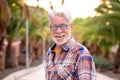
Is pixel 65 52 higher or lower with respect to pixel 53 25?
lower

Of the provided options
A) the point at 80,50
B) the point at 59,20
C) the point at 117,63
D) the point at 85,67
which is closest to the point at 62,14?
the point at 59,20

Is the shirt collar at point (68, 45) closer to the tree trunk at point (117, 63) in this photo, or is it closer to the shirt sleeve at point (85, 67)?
the shirt sleeve at point (85, 67)

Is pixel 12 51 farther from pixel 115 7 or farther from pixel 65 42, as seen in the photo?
pixel 65 42

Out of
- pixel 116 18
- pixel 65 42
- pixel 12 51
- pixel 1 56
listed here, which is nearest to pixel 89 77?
pixel 65 42

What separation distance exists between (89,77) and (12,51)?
71.4ft

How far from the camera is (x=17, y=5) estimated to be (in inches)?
813

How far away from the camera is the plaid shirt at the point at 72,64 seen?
3.23 m

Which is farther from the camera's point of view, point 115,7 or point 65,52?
point 115,7

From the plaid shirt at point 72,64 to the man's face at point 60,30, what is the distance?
5 centimetres

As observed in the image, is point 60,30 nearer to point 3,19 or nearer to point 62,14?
point 62,14

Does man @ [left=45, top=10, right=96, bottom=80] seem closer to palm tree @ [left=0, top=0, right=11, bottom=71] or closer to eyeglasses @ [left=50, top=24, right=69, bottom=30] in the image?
eyeglasses @ [left=50, top=24, right=69, bottom=30]

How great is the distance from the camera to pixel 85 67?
10.6ft

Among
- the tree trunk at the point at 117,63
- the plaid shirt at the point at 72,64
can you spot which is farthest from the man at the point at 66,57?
the tree trunk at the point at 117,63

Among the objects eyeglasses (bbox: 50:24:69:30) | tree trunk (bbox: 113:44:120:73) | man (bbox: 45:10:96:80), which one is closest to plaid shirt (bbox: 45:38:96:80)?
man (bbox: 45:10:96:80)
